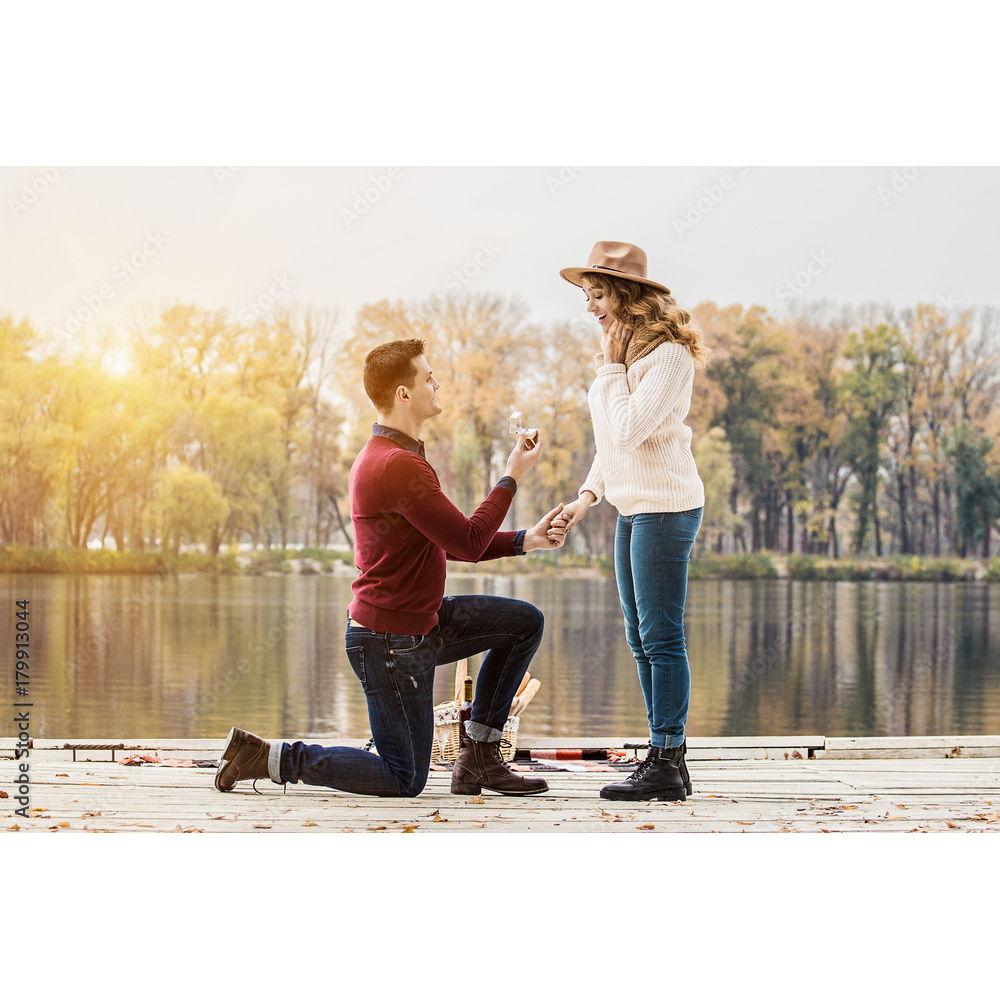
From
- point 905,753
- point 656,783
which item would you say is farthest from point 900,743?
point 656,783

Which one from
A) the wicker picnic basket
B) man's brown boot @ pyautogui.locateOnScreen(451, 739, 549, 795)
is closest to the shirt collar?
man's brown boot @ pyautogui.locateOnScreen(451, 739, 549, 795)

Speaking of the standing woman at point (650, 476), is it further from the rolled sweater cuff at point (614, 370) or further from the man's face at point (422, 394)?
the man's face at point (422, 394)

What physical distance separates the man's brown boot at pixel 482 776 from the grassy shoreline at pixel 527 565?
1363 centimetres

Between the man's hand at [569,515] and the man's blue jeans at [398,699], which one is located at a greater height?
the man's hand at [569,515]

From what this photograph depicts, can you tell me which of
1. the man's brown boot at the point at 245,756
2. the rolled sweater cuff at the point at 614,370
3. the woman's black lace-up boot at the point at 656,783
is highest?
the rolled sweater cuff at the point at 614,370

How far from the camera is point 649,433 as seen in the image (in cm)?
276

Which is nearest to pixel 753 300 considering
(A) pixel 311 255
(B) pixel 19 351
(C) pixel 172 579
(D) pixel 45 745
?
(A) pixel 311 255

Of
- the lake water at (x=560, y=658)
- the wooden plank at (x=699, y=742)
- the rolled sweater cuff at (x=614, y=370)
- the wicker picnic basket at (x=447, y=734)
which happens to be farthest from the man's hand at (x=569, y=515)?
the lake water at (x=560, y=658)

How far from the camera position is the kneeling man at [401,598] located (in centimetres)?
267

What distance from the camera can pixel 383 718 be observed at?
2682 mm

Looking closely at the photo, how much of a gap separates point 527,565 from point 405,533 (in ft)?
47.3

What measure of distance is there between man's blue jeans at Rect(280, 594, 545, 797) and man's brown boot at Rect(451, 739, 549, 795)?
122 mm

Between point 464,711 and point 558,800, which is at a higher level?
point 464,711

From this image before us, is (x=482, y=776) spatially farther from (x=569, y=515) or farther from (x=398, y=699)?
(x=569, y=515)
